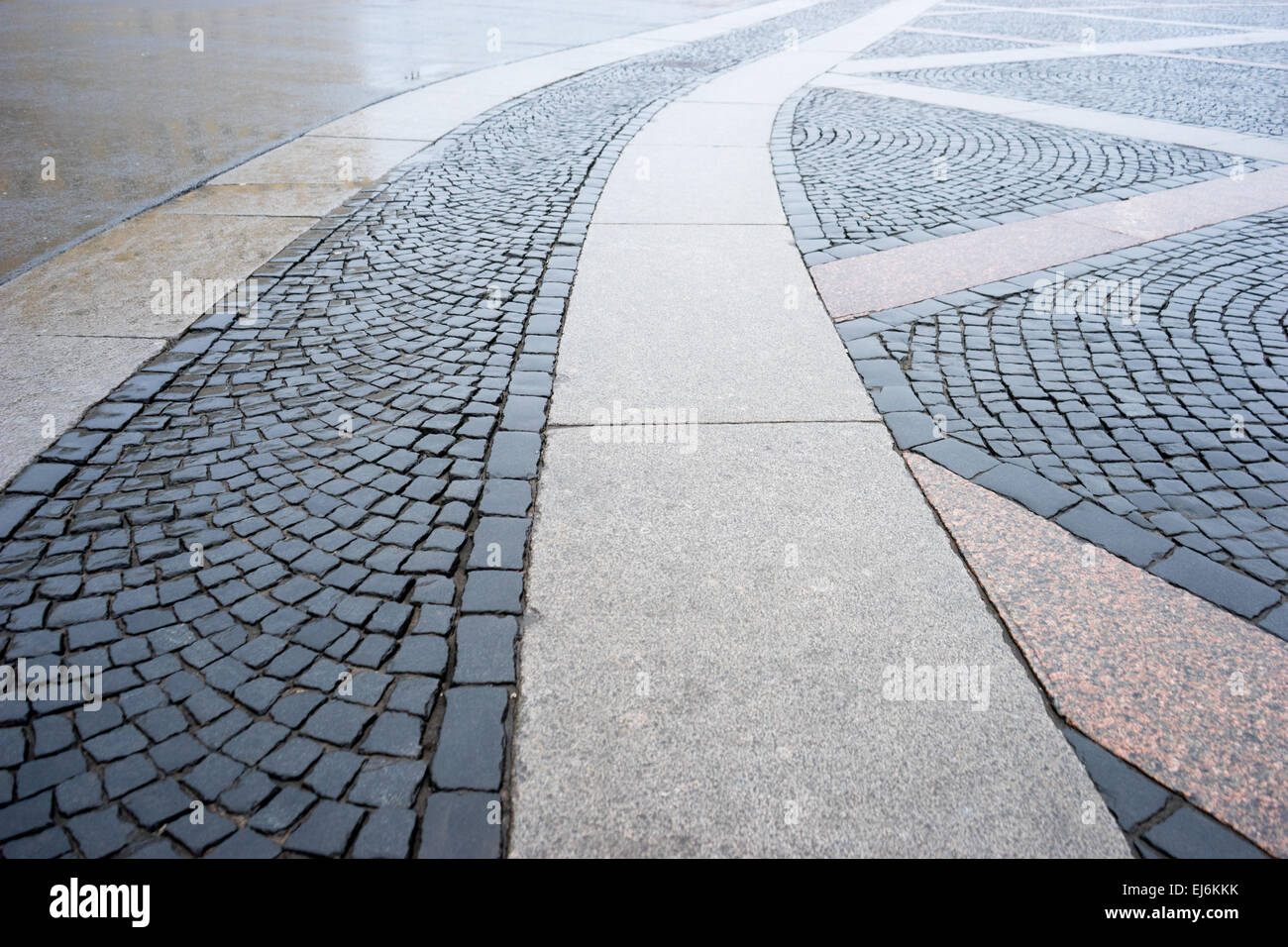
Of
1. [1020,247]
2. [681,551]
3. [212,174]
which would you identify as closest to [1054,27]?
[1020,247]

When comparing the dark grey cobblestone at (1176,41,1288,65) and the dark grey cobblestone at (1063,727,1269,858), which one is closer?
the dark grey cobblestone at (1063,727,1269,858)

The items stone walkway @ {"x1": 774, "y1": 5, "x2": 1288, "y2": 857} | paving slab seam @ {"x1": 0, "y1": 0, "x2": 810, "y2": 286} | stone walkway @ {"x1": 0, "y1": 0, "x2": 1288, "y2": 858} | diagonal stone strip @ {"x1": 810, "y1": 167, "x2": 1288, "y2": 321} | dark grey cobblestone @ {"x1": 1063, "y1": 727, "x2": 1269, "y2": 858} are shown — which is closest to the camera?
dark grey cobblestone @ {"x1": 1063, "y1": 727, "x2": 1269, "y2": 858}

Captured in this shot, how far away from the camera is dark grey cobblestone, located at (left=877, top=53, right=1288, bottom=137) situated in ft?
29.9

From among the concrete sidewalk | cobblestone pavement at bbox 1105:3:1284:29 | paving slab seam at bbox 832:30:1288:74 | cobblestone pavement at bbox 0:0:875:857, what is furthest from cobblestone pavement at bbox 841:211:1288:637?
cobblestone pavement at bbox 1105:3:1284:29

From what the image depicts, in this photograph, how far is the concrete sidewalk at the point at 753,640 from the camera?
214 centimetres

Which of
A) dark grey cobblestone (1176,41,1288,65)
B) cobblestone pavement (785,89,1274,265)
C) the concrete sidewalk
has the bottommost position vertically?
the concrete sidewalk

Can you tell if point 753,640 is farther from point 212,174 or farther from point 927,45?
point 927,45

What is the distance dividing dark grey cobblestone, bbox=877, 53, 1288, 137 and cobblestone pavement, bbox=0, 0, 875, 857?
312 inches

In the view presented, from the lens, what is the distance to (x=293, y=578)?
285 centimetres

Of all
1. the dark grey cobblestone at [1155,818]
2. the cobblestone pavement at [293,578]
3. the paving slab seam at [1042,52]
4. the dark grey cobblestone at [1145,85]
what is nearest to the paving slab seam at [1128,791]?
the dark grey cobblestone at [1155,818]

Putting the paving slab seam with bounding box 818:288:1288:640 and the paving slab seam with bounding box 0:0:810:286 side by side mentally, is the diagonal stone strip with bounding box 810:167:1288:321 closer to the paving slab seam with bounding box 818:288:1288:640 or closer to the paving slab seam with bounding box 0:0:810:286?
the paving slab seam with bounding box 818:288:1288:640

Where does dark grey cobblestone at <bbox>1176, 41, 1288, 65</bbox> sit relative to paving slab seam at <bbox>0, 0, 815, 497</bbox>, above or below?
above
